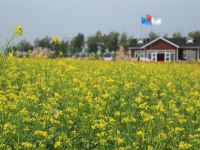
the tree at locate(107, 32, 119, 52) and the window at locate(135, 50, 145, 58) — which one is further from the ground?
the tree at locate(107, 32, 119, 52)

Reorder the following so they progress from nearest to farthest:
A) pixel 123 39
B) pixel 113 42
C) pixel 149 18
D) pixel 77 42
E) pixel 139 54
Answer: pixel 149 18 < pixel 139 54 < pixel 113 42 < pixel 123 39 < pixel 77 42

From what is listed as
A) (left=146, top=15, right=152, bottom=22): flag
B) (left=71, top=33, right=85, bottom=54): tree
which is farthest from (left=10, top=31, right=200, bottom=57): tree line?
(left=146, top=15, right=152, bottom=22): flag

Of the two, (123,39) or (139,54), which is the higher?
(123,39)

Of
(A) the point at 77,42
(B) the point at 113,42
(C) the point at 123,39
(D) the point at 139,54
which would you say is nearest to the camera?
(D) the point at 139,54

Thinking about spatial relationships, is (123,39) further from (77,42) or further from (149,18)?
(149,18)

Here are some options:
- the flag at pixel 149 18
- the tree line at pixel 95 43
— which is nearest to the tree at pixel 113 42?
the tree line at pixel 95 43

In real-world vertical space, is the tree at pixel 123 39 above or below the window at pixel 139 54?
above

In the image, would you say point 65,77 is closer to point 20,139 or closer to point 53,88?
point 53,88

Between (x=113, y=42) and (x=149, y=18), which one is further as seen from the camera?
(x=113, y=42)

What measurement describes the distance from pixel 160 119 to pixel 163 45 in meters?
49.9

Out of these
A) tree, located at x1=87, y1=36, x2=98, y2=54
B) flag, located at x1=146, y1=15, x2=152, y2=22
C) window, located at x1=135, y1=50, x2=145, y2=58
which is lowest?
window, located at x1=135, y1=50, x2=145, y2=58

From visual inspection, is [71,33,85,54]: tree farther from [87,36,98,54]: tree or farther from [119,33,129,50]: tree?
[119,33,129,50]: tree

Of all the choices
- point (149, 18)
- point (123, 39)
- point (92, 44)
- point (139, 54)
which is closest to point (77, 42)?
point (92, 44)

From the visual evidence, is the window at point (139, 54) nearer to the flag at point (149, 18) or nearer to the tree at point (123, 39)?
the flag at point (149, 18)
